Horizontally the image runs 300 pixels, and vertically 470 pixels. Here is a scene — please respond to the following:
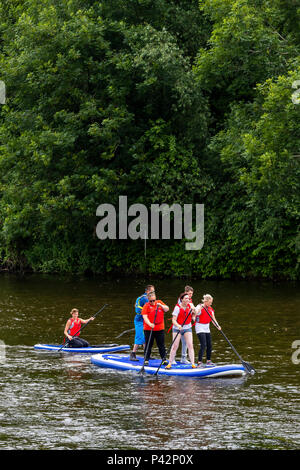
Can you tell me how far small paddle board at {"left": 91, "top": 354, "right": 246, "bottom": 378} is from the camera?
52.2 ft

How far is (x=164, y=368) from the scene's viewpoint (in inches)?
654

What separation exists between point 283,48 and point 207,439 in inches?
863

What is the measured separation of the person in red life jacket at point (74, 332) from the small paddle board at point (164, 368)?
1.53 meters

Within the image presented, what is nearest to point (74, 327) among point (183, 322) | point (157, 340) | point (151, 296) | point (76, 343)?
point (76, 343)

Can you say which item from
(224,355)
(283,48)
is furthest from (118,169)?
(224,355)

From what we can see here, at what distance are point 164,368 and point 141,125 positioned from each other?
828 inches

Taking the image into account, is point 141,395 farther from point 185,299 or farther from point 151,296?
point 151,296

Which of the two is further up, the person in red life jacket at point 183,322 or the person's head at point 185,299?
the person's head at point 185,299

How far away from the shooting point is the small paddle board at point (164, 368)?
1591 centimetres

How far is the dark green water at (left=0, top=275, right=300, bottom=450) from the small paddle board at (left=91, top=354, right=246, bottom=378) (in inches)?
8.0

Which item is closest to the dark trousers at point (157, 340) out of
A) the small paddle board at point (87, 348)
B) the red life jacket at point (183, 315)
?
the red life jacket at point (183, 315)

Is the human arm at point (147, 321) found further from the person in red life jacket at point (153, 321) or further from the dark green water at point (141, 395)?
the dark green water at point (141, 395)

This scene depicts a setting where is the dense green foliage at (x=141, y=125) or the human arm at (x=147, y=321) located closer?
the human arm at (x=147, y=321)
